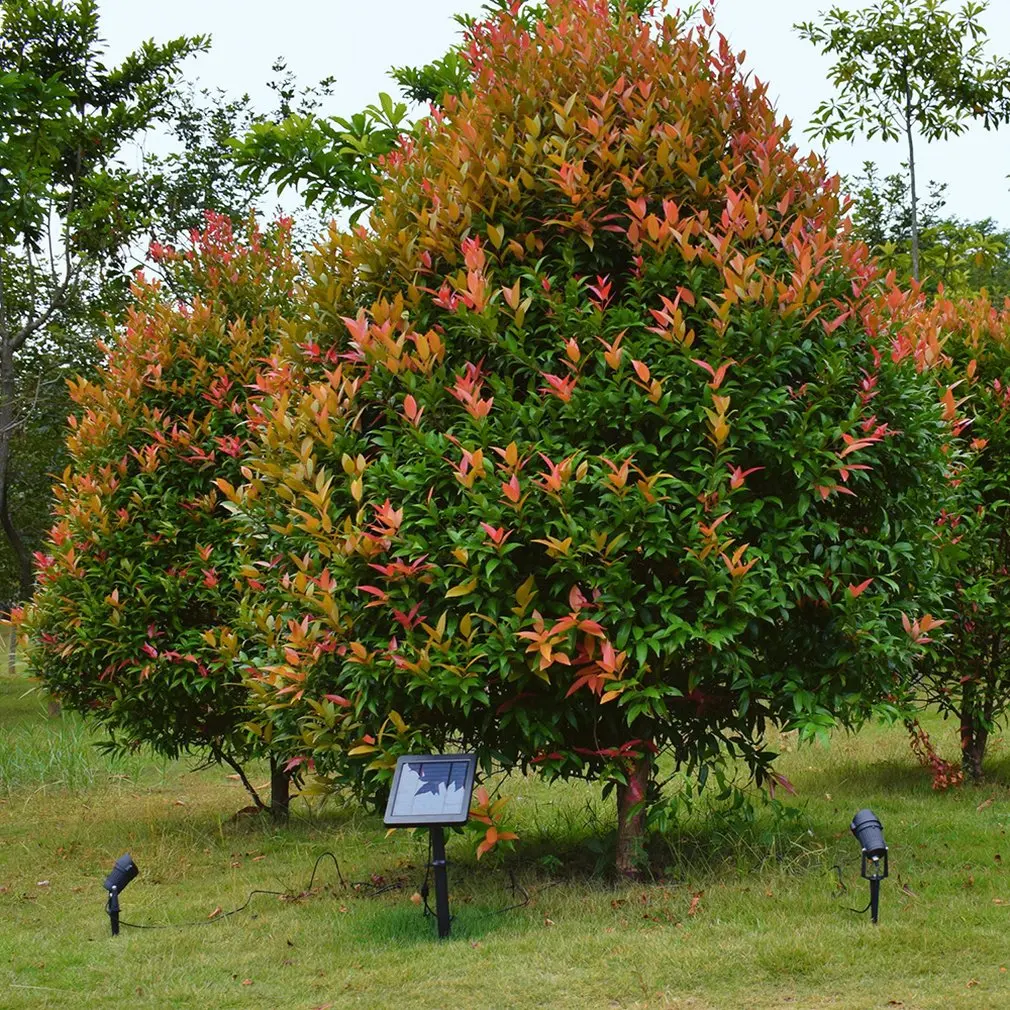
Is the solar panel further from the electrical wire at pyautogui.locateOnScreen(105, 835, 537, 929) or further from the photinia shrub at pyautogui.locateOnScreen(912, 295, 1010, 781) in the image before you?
the photinia shrub at pyautogui.locateOnScreen(912, 295, 1010, 781)

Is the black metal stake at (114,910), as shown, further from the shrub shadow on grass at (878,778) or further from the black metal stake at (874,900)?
the shrub shadow on grass at (878,778)

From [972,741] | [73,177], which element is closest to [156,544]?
[972,741]

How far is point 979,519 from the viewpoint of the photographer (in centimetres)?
837

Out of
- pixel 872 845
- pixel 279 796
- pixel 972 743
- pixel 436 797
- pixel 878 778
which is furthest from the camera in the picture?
pixel 878 778

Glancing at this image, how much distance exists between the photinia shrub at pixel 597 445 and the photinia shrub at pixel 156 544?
2.14 meters

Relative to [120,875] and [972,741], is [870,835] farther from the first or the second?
[972,741]

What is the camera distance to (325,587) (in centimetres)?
574

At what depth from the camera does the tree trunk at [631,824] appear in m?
6.33

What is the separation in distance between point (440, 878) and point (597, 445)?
221cm

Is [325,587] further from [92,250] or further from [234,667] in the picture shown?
[92,250]

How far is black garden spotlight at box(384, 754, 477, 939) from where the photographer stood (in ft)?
17.7

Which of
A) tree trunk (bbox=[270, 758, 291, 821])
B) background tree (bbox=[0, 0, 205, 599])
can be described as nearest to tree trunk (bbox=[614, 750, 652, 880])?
tree trunk (bbox=[270, 758, 291, 821])

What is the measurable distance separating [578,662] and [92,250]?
45.9ft

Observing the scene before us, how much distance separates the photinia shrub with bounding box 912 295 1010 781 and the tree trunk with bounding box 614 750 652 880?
3.04 metres
